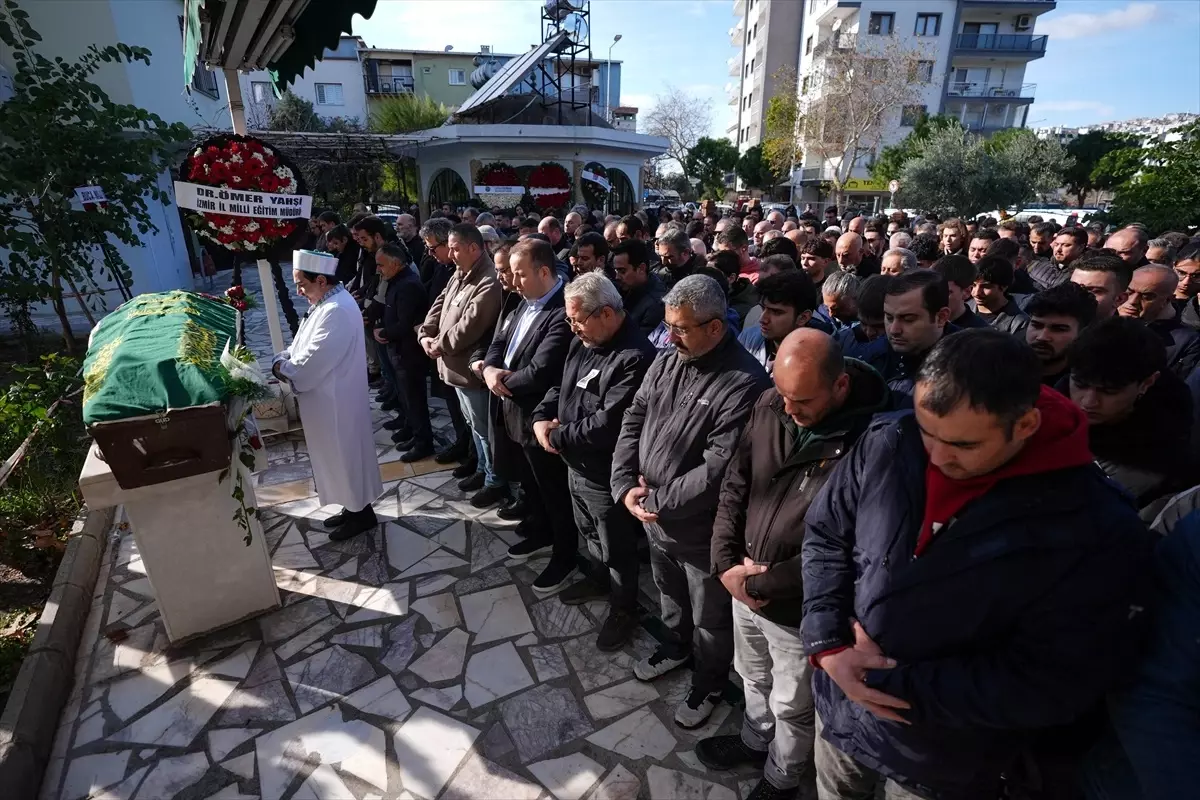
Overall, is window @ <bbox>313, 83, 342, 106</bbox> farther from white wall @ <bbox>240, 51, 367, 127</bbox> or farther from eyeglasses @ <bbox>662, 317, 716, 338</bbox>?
eyeglasses @ <bbox>662, 317, 716, 338</bbox>

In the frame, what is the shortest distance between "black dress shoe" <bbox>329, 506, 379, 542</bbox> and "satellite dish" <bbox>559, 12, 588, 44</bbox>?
A: 64.6ft

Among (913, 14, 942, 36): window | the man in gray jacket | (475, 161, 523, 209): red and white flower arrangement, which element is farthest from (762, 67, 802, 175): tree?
the man in gray jacket

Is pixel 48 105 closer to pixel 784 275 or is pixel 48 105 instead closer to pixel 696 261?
pixel 696 261

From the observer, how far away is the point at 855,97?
27.2 meters

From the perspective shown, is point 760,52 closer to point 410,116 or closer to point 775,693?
point 410,116

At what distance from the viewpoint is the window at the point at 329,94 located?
3819 cm

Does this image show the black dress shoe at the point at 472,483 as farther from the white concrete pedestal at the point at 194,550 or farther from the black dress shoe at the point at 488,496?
the white concrete pedestal at the point at 194,550

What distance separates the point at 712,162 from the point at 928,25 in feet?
50.1

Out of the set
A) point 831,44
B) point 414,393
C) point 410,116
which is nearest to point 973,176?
point 831,44

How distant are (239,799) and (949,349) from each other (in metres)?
3.22

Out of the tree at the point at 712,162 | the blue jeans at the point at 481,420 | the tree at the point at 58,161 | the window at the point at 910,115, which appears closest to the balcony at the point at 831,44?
the window at the point at 910,115

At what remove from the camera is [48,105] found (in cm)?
594

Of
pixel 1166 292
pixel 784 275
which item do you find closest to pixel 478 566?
pixel 784 275

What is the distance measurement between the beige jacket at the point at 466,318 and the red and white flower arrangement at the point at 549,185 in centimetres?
1538
